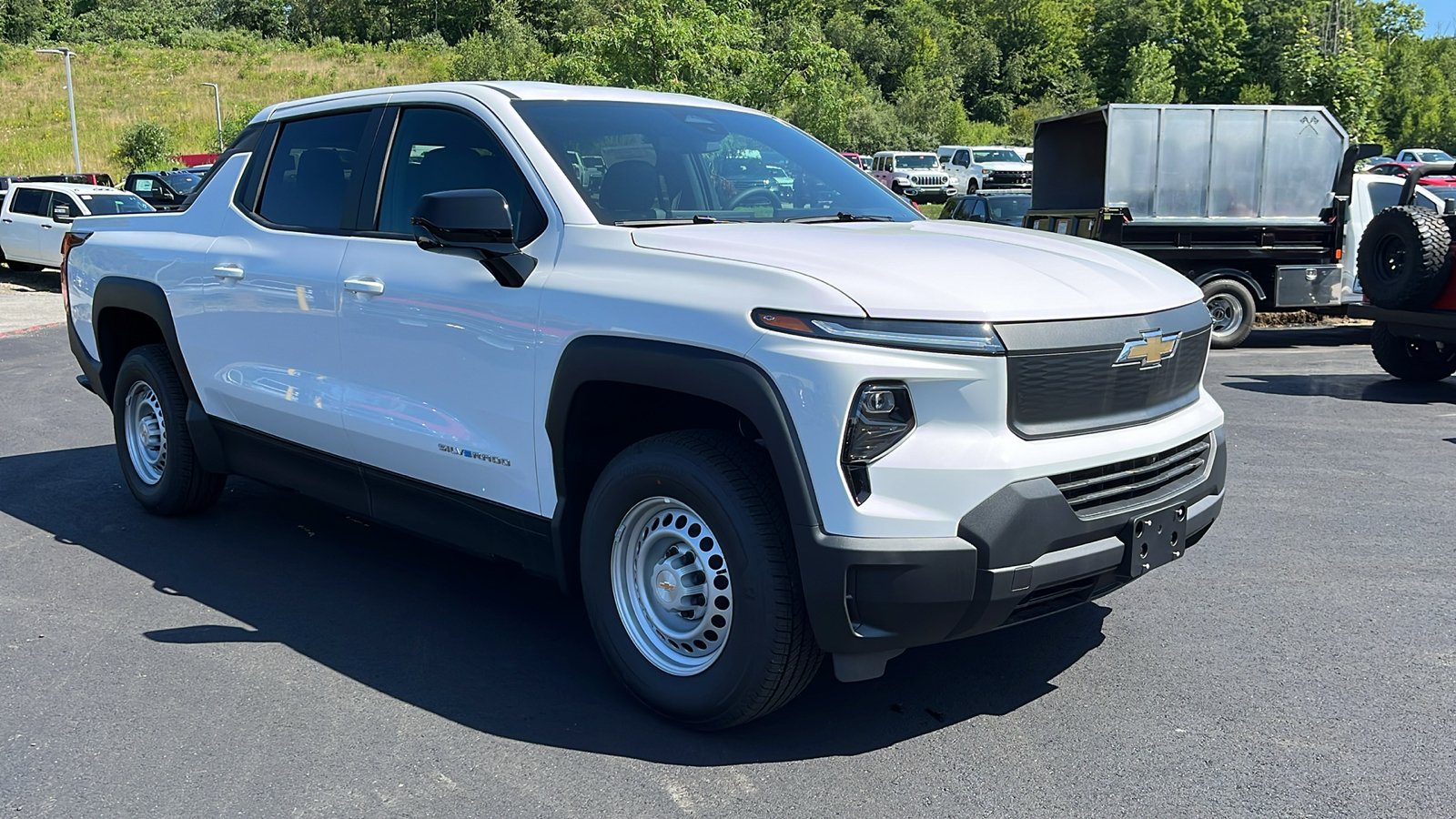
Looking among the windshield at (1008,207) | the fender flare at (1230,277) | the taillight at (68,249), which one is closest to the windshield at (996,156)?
the windshield at (1008,207)

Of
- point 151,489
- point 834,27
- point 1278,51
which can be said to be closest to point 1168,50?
point 1278,51

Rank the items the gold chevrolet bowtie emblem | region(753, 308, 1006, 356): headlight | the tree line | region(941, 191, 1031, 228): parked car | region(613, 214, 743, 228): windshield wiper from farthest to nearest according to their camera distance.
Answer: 1. the tree line
2. region(941, 191, 1031, 228): parked car
3. region(613, 214, 743, 228): windshield wiper
4. the gold chevrolet bowtie emblem
5. region(753, 308, 1006, 356): headlight

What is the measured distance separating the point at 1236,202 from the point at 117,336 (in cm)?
1207

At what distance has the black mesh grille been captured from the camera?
331 cm

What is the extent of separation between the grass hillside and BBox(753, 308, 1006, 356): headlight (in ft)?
182

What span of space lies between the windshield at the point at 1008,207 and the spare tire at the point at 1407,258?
7.99 metres

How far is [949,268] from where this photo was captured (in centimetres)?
347

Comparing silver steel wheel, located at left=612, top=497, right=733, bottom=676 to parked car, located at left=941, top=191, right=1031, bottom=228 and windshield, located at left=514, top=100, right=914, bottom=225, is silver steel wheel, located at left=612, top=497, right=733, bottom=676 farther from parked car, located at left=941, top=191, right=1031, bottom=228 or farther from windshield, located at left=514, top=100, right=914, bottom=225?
parked car, located at left=941, top=191, right=1031, bottom=228

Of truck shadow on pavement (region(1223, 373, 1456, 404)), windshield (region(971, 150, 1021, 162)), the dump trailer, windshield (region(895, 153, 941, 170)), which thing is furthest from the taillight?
windshield (region(971, 150, 1021, 162))

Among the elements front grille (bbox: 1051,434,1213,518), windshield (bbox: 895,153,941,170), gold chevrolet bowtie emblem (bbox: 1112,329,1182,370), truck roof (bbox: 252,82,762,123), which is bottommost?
front grille (bbox: 1051,434,1213,518)

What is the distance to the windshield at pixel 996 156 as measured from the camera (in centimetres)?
4303

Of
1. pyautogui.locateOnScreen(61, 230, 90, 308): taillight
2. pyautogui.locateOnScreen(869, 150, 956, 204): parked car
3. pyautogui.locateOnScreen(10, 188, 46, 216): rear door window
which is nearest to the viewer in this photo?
pyautogui.locateOnScreen(61, 230, 90, 308): taillight

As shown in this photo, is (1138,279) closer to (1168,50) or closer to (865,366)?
(865,366)

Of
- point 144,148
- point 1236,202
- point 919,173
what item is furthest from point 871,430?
point 144,148
